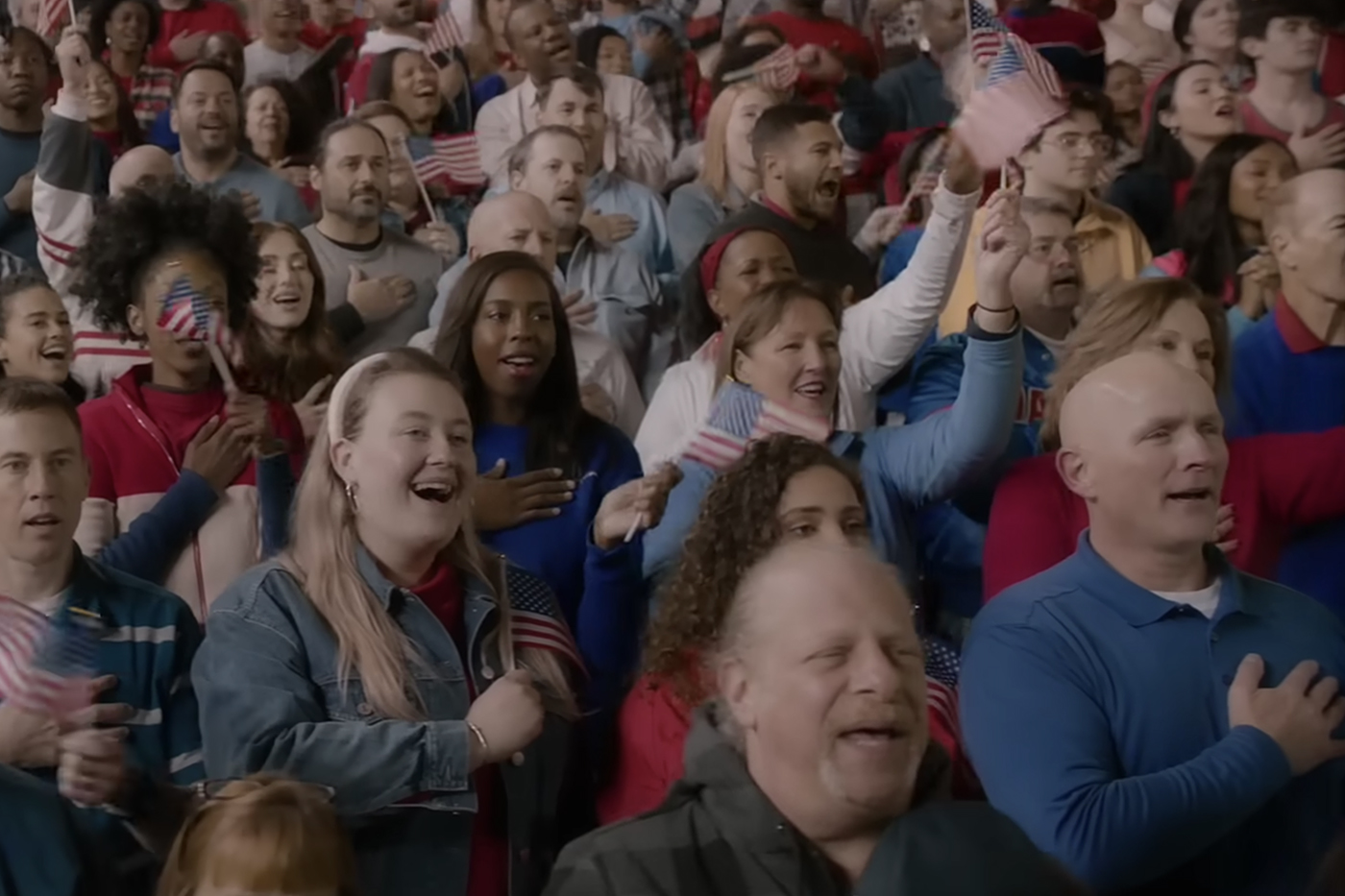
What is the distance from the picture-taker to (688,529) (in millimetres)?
3379

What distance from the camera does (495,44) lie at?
8438 mm

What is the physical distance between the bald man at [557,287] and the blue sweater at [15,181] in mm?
1535

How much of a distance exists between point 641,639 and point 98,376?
1710 mm

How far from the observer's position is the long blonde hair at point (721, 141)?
253 inches

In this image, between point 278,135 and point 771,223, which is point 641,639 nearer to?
point 771,223

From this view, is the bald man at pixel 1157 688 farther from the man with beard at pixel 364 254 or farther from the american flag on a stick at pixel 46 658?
the man with beard at pixel 364 254

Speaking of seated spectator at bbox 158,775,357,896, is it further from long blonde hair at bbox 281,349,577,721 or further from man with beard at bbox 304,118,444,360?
man with beard at bbox 304,118,444,360

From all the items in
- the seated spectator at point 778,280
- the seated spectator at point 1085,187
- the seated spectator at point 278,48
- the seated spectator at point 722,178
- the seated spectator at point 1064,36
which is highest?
the seated spectator at point 278,48

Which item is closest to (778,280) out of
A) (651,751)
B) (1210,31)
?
(651,751)

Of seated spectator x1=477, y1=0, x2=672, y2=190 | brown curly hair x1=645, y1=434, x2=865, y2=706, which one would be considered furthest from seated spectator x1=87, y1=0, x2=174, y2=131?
brown curly hair x1=645, y1=434, x2=865, y2=706

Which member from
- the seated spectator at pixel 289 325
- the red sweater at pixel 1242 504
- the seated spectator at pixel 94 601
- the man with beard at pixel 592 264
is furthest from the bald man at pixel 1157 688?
the man with beard at pixel 592 264

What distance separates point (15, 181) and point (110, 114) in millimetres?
1043

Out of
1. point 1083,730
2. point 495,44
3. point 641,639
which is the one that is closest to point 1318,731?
point 1083,730

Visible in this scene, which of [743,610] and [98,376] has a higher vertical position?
[98,376]
